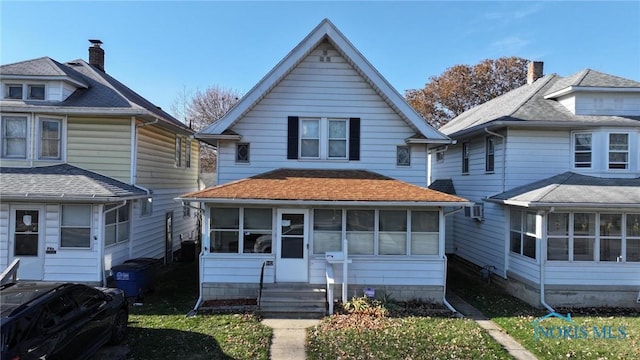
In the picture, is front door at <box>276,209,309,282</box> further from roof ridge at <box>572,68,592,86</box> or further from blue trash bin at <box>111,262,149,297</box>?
roof ridge at <box>572,68,592,86</box>

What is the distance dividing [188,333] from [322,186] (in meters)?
→ 5.40

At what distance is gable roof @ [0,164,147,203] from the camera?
11.3 metres

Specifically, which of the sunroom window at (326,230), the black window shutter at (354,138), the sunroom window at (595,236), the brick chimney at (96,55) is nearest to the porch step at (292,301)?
the sunroom window at (326,230)

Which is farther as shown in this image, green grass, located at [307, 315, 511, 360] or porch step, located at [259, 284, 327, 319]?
porch step, located at [259, 284, 327, 319]

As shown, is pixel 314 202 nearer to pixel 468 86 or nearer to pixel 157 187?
pixel 157 187

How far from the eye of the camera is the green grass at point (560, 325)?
816cm

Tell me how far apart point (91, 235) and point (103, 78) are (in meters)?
7.14

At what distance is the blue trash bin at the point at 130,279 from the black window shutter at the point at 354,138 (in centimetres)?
756

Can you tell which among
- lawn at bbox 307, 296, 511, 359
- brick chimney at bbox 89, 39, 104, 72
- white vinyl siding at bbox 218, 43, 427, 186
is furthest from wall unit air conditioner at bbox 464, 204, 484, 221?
brick chimney at bbox 89, 39, 104, 72

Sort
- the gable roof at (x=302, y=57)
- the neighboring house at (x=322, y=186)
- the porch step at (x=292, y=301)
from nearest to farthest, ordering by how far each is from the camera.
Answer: the porch step at (x=292, y=301), the neighboring house at (x=322, y=186), the gable roof at (x=302, y=57)

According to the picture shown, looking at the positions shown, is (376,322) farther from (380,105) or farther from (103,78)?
(103,78)

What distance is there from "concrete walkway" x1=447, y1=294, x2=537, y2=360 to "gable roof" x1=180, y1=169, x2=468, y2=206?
3101 mm

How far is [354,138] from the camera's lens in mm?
13492

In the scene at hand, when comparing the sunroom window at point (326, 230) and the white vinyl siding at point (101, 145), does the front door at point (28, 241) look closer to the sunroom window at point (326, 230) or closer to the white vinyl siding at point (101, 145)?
the white vinyl siding at point (101, 145)
